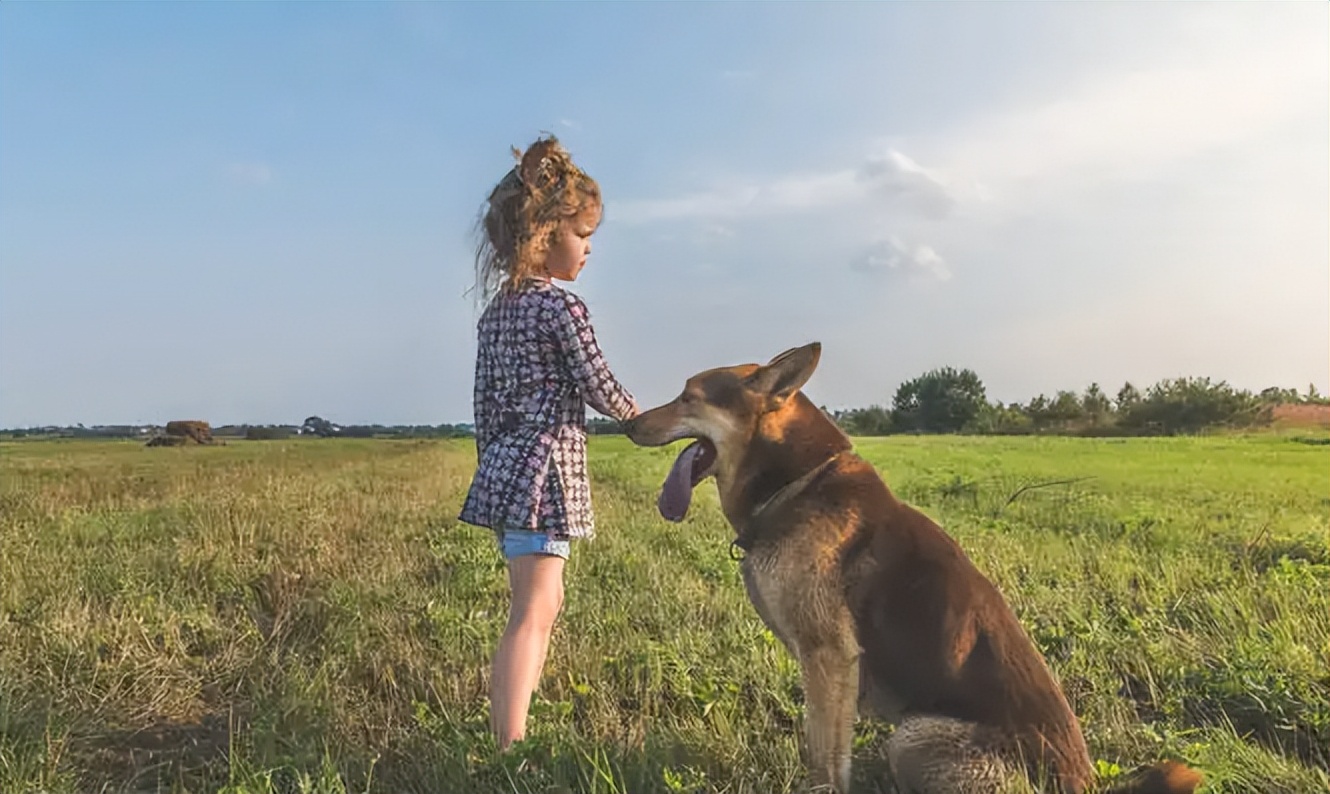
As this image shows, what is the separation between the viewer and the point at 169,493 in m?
15.6

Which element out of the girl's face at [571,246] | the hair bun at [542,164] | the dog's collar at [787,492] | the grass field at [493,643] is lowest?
the grass field at [493,643]

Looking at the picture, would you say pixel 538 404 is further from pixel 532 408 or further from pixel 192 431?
pixel 192 431

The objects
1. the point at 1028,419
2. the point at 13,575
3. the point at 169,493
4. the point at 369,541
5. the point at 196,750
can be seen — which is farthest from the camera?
the point at 1028,419

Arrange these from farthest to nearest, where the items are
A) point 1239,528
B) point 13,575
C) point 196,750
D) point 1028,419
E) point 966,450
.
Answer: point 1028,419
point 966,450
point 1239,528
point 13,575
point 196,750

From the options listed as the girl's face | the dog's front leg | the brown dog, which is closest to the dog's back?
the brown dog

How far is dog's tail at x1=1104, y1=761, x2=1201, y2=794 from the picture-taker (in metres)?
3.07

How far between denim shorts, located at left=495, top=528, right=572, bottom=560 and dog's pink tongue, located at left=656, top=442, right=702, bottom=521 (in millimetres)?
552

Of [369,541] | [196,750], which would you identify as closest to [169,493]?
[369,541]

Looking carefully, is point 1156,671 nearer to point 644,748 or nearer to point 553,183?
point 644,748

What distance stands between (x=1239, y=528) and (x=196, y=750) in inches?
438

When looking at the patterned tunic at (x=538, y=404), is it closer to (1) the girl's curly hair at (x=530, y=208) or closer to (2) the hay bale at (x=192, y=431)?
(1) the girl's curly hair at (x=530, y=208)

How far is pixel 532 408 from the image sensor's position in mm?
4023

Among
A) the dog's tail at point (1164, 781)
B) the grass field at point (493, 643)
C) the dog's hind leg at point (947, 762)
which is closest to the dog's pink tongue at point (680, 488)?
the grass field at point (493, 643)

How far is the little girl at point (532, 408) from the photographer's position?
3957mm
